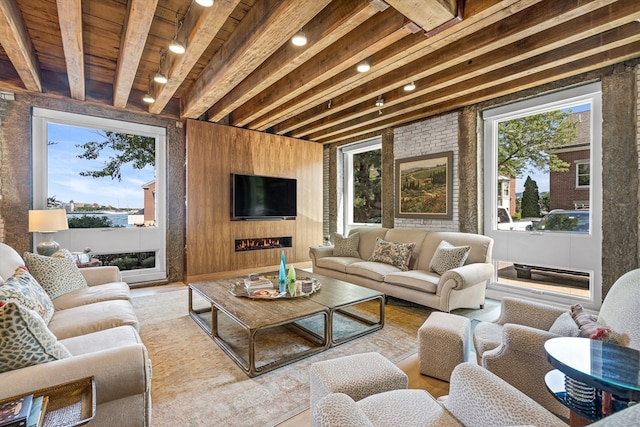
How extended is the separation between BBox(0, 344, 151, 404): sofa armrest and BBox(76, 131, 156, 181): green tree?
421cm

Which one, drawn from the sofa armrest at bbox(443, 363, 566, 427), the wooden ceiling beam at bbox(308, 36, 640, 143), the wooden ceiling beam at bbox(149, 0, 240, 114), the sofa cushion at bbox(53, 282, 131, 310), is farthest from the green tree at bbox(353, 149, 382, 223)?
the sofa armrest at bbox(443, 363, 566, 427)

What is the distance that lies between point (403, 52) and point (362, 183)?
12.9 ft

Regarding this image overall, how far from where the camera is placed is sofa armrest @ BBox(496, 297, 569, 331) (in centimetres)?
197

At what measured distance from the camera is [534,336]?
166cm

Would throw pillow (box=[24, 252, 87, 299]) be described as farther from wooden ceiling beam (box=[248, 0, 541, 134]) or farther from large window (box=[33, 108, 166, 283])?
wooden ceiling beam (box=[248, 0, 541, 134])

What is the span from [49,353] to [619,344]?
2643 mm

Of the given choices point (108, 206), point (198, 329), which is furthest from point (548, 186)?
point (108, 206)

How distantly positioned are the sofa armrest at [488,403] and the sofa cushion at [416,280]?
7.78ft

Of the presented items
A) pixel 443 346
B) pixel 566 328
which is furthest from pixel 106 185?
pixel 566 328

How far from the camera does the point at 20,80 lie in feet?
12.5

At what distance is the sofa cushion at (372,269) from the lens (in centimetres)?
386

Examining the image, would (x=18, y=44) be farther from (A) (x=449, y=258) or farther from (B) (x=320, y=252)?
(A) (x=449, y=258)

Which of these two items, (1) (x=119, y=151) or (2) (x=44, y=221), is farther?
(1) (x=119, y=151)

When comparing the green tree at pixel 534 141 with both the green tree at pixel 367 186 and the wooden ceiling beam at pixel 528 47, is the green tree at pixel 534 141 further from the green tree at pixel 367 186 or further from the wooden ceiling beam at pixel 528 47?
the green tree at pixel 367 186
